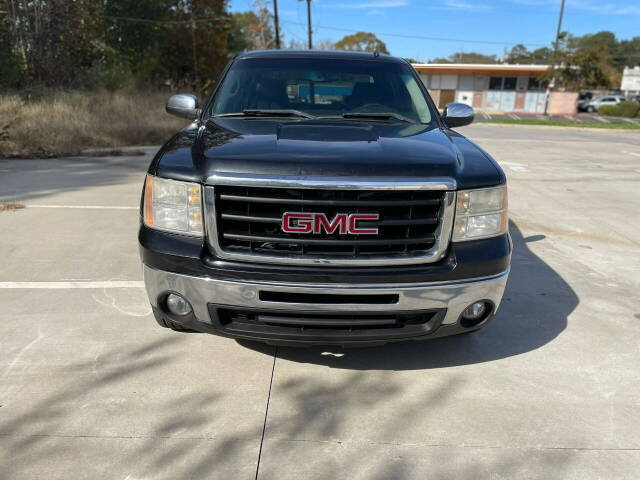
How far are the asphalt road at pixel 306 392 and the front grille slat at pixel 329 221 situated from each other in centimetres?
78

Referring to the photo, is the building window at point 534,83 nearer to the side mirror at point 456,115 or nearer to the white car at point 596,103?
the white car at point 596,103

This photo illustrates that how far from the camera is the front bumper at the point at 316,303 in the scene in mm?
2678

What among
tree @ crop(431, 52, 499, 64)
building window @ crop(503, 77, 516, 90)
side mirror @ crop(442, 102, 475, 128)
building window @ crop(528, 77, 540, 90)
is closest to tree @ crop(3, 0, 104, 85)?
side mirror @ crop(442, 102, 475, 128)

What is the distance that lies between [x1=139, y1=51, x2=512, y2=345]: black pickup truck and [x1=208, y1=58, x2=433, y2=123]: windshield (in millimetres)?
983

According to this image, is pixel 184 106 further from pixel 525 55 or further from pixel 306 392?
pixel 525 55

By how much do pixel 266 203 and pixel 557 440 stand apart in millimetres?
1809

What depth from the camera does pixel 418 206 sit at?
2.78 m

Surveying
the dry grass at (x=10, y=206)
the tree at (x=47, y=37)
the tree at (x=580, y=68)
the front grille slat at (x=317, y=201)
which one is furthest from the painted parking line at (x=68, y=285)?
the tree at (x=580, y=68)

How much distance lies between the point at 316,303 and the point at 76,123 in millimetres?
11998

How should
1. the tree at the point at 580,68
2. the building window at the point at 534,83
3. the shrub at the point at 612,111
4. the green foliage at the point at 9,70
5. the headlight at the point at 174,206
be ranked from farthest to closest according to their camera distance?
1. the building window at the point at 534,83
2. the tree at the point at 580,68
3. the shrub at the point at 612,111
4. the green foliage at the point at 9,70
5. the headlight at the point at 174,206

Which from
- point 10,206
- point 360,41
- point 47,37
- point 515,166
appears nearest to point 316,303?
point 10,206

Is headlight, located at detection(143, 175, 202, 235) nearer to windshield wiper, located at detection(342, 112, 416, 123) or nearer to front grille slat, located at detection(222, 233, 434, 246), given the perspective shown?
front grille slat, located at detection(222, 233, 434, 246)

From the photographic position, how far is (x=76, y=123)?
1280 centimetres

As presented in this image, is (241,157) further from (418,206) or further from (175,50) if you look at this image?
(175,50)
